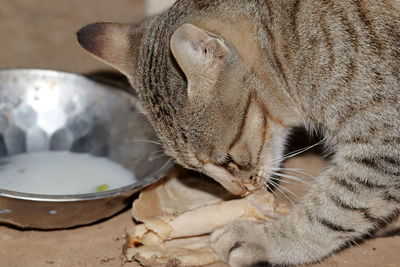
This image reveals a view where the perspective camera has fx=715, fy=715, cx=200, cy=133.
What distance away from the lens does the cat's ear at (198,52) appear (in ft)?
7.80

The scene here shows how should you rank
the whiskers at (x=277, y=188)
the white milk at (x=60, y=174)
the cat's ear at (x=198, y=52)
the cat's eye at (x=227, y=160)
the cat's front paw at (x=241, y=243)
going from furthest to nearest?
1. the white milk at (x=60, y=174)
2. the whiskers at (x=277, y=188)
3. the cat's front paw at (x=241, y=243)
4. the cat's eye at (x=227, y=160)
5. the cat's ear at (x=198, y=52)

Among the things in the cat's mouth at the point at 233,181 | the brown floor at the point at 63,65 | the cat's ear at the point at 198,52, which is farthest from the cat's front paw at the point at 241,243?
the cat's ear at the point at 198,52

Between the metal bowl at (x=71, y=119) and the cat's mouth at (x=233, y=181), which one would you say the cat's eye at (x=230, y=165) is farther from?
the metal bowl at (x=71, y=119)

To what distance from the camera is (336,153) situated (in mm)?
2850

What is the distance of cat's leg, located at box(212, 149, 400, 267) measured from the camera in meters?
2.72

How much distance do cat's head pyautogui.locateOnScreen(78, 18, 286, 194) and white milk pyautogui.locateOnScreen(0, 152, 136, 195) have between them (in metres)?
0.54

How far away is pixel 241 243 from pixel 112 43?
0.99 meters

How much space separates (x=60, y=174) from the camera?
3324 mm

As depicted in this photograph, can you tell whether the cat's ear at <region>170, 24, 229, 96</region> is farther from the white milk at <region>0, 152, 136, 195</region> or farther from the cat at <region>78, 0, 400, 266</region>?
the white milk at <region>0, 152, 136, 195</region>

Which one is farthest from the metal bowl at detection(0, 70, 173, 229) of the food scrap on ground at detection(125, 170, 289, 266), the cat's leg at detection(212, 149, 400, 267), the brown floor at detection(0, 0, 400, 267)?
the cat's leg at detection(212, 149, 400, 267)

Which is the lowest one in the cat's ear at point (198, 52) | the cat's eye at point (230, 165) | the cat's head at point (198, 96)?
the cat's eye at point (230, 165)

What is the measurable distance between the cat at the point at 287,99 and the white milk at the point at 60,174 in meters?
0.57

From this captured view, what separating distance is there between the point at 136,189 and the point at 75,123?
0.82 m

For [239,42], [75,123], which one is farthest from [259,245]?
[75,123]
